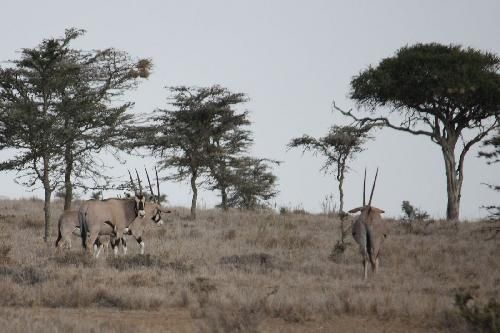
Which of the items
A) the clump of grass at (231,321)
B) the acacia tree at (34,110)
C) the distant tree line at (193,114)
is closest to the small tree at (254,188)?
the distant tree line at (193,114)

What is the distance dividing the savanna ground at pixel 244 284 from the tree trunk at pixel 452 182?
962 cm

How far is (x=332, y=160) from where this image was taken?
40.4 metres

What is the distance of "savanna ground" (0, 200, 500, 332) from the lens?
1132 cm

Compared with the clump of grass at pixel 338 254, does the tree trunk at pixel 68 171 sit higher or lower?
higher

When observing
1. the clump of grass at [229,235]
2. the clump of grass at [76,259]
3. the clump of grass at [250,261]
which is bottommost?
the clump of grass at [76,259]

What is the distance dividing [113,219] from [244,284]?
683 centimetres

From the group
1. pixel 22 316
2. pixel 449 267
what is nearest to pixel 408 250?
pixel 449 267

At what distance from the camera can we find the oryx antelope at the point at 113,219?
20.3 metres

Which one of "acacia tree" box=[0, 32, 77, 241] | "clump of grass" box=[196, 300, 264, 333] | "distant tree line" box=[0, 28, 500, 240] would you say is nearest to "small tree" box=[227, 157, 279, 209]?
"distant tree line" box=[0, 28, 500, 240]

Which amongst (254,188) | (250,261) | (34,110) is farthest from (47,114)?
(254,188)

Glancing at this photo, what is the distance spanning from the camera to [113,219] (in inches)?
826

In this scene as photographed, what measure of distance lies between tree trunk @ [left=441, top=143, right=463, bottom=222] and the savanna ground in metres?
9.62

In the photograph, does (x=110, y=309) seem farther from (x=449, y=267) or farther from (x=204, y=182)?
(x=204, y=182)

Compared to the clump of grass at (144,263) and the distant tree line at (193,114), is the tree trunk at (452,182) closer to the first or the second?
the distant tree line at (193,114)
